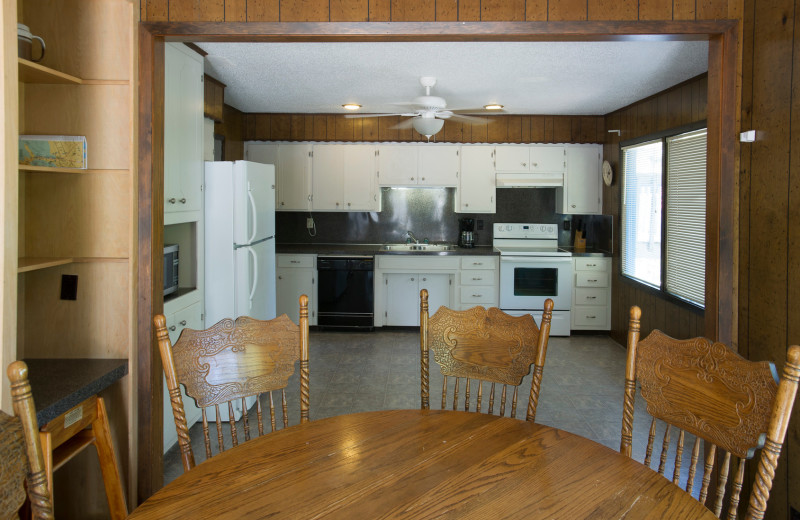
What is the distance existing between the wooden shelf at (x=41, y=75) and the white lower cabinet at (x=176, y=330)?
3.95ft

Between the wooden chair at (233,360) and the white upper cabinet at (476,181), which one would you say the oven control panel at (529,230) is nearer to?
the white upper cabinet at (476,181)

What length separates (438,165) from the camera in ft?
21.4

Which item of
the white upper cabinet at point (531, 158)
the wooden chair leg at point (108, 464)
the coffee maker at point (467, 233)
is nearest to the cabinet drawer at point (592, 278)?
the white upper cabinet at point (531, 158)

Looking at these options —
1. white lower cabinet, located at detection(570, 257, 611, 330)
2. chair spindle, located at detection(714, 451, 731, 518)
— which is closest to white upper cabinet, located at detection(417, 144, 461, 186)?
white lower cabinet, located at detection(570, 257, 611, 330)

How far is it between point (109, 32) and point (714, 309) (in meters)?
2.75

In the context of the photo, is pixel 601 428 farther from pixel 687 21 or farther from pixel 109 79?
pixel 109 79

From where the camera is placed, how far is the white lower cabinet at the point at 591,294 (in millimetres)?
6242

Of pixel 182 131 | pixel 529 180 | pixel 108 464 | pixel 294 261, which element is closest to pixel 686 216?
pixel 529 180

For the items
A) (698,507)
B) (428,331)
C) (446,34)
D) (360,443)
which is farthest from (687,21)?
(360,443)

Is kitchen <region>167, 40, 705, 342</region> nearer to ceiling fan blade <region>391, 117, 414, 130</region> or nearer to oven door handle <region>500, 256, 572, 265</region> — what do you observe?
ceiling fan blade <region>391, 117, 414, 130</region>

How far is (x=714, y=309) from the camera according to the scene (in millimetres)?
2498

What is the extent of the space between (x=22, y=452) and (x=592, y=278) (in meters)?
5.79

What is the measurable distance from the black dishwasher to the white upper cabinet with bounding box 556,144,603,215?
2.28m

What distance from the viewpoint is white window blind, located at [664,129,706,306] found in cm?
425
